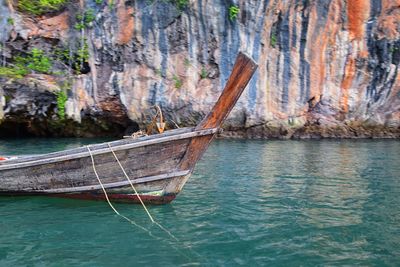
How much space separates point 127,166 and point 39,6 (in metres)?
15.7

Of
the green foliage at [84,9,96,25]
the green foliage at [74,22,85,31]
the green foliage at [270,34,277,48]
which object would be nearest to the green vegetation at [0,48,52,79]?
the green foliage at [74,22,85,31]

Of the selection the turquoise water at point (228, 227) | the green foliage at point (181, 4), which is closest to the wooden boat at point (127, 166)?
the turquoise water at point (228, 227)

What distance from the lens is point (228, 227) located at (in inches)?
219

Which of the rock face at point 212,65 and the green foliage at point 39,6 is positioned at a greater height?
the green foliage at point 39,6

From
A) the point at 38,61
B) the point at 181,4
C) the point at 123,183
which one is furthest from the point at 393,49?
the point at 123,183

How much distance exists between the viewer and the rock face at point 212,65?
62.6 ft

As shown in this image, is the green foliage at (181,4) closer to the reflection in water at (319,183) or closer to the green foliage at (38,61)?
the green foliage at (38,61)

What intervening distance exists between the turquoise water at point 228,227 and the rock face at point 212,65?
11.1 meters

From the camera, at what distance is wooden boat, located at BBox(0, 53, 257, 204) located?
6.38 metres

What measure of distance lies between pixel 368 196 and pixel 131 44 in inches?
584

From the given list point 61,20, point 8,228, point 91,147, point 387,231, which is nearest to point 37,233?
point 8,228

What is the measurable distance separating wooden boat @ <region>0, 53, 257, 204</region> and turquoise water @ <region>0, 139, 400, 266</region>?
0.25 m

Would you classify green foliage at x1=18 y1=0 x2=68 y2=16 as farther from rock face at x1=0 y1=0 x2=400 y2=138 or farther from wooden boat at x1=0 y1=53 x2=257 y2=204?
wooden boat at x1=0 y1=53 x2=257 y2=204

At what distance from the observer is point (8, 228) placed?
18.1 ft
